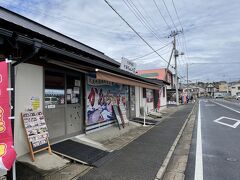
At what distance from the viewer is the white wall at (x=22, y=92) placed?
5.45 metres

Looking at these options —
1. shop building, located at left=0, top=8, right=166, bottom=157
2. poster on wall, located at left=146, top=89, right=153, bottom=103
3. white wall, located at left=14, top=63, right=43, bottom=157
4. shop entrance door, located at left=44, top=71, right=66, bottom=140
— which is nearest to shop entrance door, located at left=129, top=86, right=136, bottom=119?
shop building, located at left=0, top=8, right=166, bottom=157

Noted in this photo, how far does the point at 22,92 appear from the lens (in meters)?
5.63

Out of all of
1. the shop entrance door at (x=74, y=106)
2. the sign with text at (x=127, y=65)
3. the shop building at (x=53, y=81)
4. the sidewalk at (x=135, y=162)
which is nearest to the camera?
the sidewalk at (x=135, y=162)

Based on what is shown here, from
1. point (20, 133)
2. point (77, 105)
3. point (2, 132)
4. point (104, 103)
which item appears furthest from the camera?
point (104, 103)

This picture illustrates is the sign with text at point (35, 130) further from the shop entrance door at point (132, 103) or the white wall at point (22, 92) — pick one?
the shop entrance door at point (132, 103)

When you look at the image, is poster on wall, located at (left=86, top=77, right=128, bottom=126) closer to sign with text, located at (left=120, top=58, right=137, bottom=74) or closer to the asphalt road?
sign with text, located at (left=120, top=58, right=137, bottom=74)

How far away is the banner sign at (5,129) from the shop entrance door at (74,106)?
420 centimetres

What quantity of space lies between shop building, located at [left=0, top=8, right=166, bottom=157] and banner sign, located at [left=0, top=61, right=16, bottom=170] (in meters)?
0.46

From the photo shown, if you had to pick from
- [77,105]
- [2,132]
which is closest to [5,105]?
[2,132]

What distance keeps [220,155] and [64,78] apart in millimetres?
5644

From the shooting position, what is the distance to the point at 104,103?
1030 cm

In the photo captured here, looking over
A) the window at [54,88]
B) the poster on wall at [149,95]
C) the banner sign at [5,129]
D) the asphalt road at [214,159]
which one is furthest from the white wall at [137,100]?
the banner sign at [5,129]

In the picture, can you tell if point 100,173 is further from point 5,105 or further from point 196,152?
point 196,152

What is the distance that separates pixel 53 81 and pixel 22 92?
1350mm
